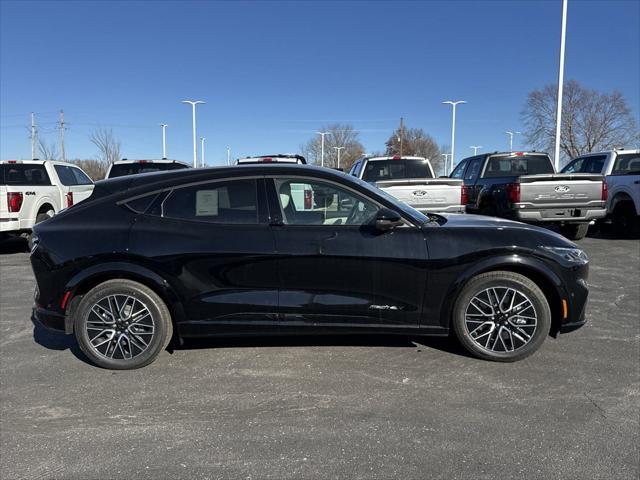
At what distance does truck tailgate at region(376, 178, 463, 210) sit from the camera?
9.00 metres

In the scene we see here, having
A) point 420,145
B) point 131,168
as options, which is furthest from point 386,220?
point 420,145

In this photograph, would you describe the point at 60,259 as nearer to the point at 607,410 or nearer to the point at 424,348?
the point at 424,348

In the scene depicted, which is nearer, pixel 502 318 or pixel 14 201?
pixel 502 318

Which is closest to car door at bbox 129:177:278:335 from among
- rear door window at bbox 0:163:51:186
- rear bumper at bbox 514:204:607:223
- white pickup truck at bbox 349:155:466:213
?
white pickup truck at bbox 349:155:466:213

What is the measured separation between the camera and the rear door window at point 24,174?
10.5 meters

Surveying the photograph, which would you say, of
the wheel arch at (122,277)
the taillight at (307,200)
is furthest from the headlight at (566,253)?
the wheel arch at (122,277)

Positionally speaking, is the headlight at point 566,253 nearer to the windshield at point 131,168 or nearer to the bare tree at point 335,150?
the windshield at point 131,168

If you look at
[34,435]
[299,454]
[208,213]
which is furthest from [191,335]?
[299,454]

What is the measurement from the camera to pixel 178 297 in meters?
4.06

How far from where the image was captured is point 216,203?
4164 millimetres

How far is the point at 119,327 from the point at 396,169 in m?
8.22

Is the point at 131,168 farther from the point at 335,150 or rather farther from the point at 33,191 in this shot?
the point at 335,150

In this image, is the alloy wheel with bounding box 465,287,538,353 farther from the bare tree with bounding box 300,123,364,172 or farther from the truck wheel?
the bare tree with bounding box 300,123,364,172

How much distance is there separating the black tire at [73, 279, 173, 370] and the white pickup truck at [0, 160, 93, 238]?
6085mm
